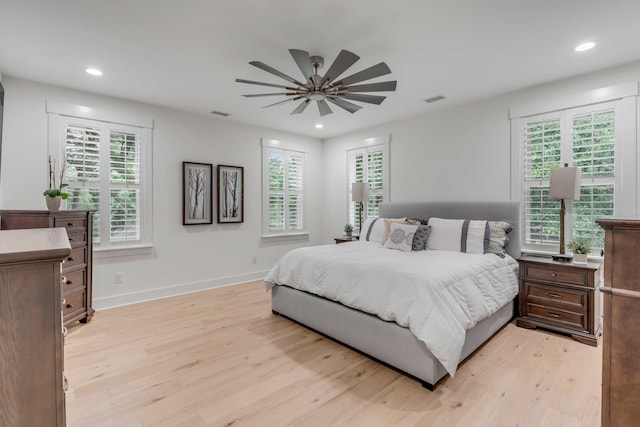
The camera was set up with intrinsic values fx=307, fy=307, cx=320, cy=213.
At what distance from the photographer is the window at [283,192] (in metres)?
5.36

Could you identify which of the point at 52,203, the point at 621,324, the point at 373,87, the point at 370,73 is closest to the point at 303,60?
the point at 370,73

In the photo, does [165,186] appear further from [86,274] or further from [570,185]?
[570,185]

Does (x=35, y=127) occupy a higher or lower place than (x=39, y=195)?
higher

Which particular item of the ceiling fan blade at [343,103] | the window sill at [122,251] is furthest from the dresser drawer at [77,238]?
the ceiling fan blade at [343,103]

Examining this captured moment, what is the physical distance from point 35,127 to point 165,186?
1.45 m

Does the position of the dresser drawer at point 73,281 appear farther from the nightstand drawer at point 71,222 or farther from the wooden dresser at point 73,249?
the nightstand drawer at point 71,222

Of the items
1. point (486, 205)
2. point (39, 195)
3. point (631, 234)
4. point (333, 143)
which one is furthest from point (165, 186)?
point (631, 234)

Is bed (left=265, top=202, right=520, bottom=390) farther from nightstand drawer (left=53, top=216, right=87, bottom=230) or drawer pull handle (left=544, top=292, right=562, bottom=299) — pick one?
nightstand drawer (left=53, top=216, right=87, bottom=230)

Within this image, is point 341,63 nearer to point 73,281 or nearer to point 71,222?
point 71,222

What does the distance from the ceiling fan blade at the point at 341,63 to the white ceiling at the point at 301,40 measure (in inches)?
12.3

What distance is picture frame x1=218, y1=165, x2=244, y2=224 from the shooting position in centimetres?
478

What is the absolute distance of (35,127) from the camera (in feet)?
11.0

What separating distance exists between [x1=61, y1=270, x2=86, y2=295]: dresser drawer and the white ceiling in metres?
2.06

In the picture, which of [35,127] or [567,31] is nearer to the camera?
[567,31]
